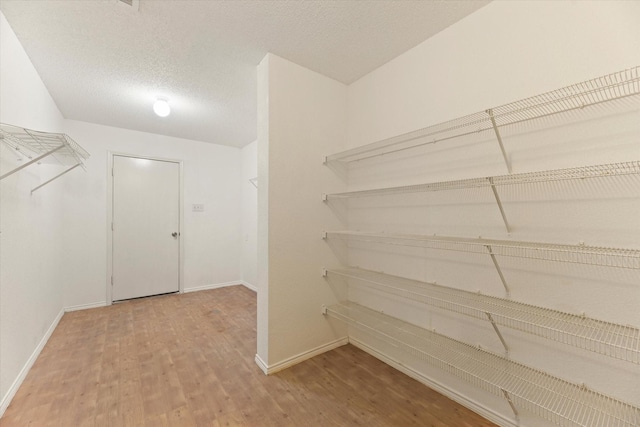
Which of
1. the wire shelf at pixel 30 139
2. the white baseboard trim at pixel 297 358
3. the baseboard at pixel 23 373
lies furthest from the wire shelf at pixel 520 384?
the wire shelf at pixel 30 139

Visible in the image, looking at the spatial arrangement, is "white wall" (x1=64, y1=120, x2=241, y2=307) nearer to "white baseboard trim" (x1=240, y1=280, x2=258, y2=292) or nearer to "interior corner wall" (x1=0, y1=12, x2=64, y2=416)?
"white baseboard trim" (x1=240, y1=280, x2=258, y2=292)

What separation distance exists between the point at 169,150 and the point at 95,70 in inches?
77.4

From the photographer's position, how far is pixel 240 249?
498cm

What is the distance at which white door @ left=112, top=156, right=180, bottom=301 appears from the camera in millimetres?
3877

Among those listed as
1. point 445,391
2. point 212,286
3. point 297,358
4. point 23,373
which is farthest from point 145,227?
point 445,391

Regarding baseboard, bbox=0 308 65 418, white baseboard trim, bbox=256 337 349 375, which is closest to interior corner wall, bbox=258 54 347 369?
white baseboard trim, bbox=256 337 349 375

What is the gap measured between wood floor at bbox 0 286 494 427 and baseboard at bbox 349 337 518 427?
41mm

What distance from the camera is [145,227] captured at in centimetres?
407

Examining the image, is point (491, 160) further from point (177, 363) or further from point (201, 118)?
point (201, 118)

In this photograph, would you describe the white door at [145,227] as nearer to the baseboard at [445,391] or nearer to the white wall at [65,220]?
the white wall at [65,220]

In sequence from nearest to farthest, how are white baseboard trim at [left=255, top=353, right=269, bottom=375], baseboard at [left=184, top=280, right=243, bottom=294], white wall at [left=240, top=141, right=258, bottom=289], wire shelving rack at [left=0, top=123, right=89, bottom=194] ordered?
wire shelving rack at [left=0, top=123, right=89, bottom=194], white baseboard trim at [left=255, top=353, right=269, bottom=375], baseboard at [left=184, top=280, right=243, bottom=294], white wall at [left=240, top=141, right=258, bottom=289]

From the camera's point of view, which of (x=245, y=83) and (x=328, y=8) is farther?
(x=245, y=83)

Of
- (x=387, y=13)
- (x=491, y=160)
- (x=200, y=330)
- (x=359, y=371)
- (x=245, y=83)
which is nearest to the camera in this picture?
(x=491, y=160)

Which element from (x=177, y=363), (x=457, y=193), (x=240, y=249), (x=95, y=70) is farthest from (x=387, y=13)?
(x=240, y=249)
